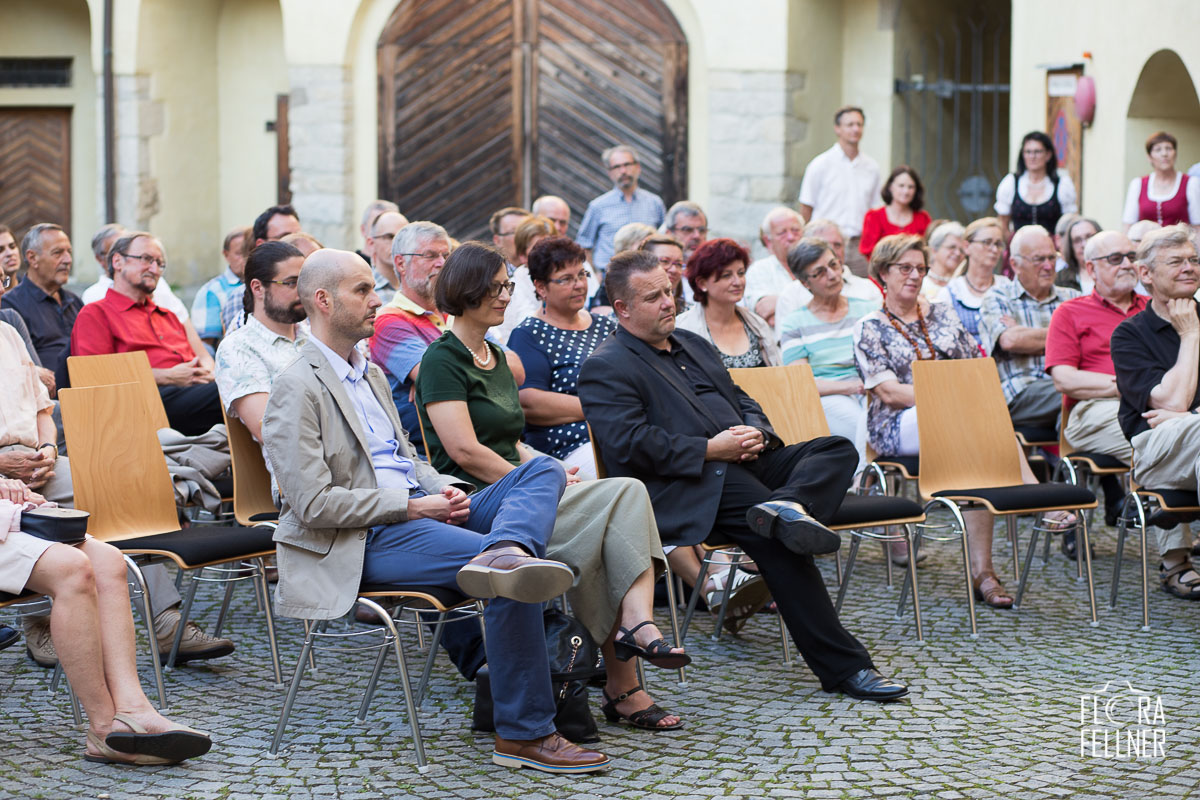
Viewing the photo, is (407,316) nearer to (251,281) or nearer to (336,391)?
(251,281)

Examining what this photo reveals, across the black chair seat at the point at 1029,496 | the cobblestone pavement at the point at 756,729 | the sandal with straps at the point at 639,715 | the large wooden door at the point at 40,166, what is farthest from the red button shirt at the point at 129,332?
the large wooden door at the point at 40,166

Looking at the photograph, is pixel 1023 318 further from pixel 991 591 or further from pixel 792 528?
pixel 792 528

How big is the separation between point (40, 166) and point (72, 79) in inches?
38.4

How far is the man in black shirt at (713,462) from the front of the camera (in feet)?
15.8

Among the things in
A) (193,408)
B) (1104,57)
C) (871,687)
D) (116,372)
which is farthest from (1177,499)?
(1104,57)

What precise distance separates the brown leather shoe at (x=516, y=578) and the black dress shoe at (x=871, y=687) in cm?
125

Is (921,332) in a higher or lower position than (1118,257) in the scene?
lower

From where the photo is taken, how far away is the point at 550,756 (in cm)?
413

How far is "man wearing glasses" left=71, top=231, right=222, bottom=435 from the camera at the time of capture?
650 centimetres

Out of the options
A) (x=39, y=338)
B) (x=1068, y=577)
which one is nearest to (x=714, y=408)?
(x=1068, y=577)

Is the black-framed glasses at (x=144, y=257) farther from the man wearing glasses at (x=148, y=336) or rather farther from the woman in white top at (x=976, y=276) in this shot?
the woman in white top at (x=976, y=276)

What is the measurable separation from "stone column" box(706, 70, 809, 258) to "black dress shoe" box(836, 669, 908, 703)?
8.49 m

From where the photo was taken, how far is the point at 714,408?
5309 millimetres

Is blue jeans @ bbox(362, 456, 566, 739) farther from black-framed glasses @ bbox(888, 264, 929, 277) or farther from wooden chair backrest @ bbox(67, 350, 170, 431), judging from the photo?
black-framed glasses @ bbox(888, 264, 929, 277)
